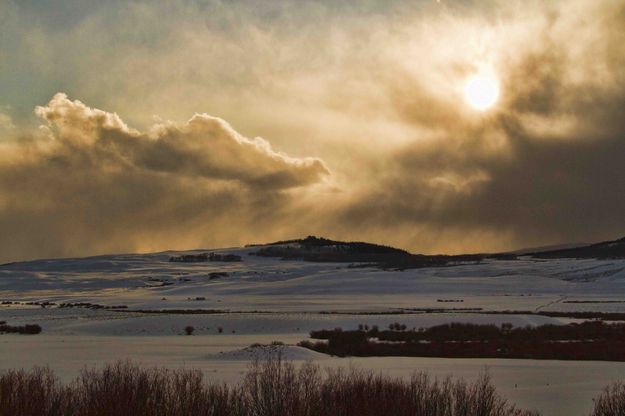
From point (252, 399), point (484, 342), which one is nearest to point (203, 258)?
point (484, 342)

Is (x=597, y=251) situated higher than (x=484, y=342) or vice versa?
(x=597, y=251)

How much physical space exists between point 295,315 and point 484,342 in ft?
63.1

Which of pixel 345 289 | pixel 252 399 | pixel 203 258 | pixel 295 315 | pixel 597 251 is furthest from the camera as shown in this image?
pixel 203 258

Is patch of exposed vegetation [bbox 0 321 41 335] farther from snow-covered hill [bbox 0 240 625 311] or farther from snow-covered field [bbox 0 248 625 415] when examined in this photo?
snow-covered hill [bbox 0 240 625 311]

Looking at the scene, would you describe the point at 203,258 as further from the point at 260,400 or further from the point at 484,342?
the point at 260,400

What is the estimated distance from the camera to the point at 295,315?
56250mm

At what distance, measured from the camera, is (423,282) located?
10294 centimetres

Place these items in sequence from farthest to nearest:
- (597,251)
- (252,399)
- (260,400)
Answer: (597,251) < (252,399) < (260,400)

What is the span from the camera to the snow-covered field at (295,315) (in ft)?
95.4

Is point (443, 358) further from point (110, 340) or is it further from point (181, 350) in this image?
point (110, 340)

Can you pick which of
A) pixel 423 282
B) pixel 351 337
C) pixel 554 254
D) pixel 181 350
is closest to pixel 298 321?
pixel 351 337

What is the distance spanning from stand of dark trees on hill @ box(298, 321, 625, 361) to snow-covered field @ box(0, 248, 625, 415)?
198 cm

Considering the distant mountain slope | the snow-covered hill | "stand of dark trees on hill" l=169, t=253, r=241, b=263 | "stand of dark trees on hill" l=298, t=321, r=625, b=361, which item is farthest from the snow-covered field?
the distant mountain slope

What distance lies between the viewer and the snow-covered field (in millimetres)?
29078
